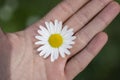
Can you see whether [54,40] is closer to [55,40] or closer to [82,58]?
[55,40]

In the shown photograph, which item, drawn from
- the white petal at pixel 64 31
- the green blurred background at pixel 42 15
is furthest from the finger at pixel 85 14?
the green blurred background at pixel 42 15

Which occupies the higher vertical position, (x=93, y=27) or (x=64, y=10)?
(x=64, y=10)

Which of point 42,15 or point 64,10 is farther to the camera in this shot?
point 42,15

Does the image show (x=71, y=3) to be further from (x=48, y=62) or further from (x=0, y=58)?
(x=0, y=58)

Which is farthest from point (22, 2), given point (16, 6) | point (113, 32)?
point (113, 32)

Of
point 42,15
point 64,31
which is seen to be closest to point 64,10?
point 64,31
